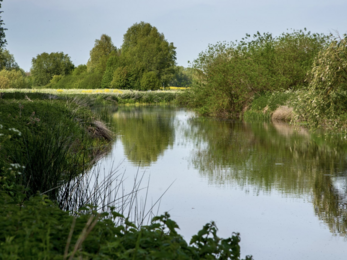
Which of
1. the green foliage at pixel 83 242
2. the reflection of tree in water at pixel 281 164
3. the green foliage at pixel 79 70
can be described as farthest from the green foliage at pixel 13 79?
the green foliage at pixel 83 242

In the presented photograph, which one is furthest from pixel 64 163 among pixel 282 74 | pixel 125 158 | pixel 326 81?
pixel 282 74

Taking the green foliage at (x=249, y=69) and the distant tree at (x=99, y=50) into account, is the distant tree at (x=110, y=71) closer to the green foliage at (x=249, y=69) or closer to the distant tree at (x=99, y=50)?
the distant tree at (x=99, y=50)

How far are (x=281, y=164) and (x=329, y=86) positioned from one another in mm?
2642

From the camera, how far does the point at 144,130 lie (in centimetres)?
1500

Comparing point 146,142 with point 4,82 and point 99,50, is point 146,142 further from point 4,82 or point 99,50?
point 99,50

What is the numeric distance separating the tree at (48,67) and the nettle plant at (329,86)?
228 ft

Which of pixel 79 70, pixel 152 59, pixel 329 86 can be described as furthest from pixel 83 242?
pixel 79 70

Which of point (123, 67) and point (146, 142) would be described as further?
point (123, 67)

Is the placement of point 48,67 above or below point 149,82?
above

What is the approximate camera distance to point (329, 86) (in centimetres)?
981

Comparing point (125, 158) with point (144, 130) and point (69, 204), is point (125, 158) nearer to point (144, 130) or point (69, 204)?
point (69, 204)

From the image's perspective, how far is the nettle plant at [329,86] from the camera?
9.51 m

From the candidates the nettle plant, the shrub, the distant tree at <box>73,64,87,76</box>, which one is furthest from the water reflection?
the distant tree at <box>73,64,87,76</box>

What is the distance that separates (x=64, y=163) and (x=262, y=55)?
18407 millimetres
